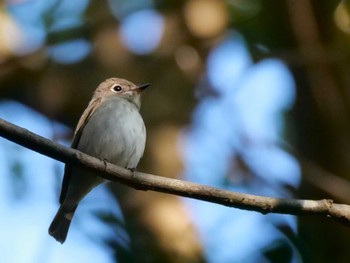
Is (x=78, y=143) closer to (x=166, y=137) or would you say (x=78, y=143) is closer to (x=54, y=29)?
(x=166, y=137)

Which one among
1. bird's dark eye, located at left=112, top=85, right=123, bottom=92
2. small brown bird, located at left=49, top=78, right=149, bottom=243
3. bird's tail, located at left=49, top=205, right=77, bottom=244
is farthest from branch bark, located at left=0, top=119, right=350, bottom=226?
bird's dark eye, located at left=112, top=85, right=123, bottom=92

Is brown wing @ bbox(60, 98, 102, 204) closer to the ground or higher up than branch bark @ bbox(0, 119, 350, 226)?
closer to the ground

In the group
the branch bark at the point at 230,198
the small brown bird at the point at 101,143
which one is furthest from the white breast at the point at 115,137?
the branch bark at the point at 230,198

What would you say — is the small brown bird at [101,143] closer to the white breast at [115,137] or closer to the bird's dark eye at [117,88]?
the white breast at [115,137]

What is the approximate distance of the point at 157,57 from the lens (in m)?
7.81

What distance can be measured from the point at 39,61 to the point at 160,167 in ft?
5.23

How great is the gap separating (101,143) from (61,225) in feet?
2.93

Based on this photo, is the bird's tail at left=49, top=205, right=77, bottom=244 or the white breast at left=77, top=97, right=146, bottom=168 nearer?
the white breast at left=77, top=97, right=146, bottom=168

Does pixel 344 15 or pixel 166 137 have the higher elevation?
pixel 344 15

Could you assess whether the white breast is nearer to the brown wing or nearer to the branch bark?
the brown wing

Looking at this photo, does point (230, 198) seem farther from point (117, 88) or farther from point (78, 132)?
point (117, 88)

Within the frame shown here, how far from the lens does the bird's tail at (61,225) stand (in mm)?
6770

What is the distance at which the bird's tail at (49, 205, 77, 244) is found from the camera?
6.77 m

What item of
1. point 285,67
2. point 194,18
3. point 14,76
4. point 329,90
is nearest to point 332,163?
point 329,90
